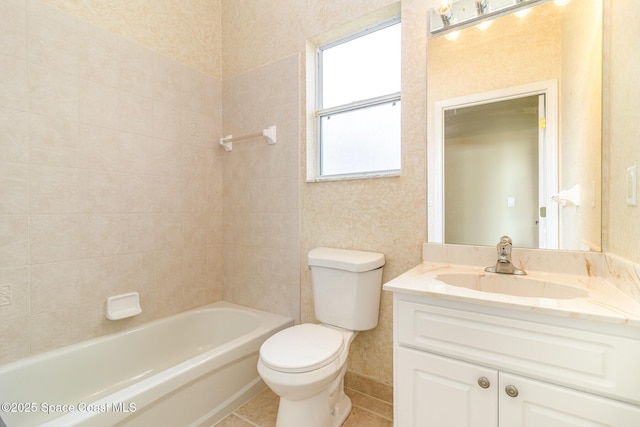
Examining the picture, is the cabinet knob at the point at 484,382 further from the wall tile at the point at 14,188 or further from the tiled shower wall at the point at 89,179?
the wall tile at the point at 14,188

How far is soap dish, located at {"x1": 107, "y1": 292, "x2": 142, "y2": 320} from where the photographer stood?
164cm

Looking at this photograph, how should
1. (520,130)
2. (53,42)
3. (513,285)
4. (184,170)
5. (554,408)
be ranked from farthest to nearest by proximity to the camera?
1. (184,170)
2. (53,42)
3. (520,130)
4. (513,285)
5. (554,408)

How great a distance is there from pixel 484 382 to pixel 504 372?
0.07 m

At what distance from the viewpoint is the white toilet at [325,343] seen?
1179 millimetres

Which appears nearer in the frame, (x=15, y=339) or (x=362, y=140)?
(x=15, y=339)

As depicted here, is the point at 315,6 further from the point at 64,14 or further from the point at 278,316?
the point at 278,316

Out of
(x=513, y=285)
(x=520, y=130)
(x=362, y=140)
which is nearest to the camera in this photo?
(x=513, y=285)

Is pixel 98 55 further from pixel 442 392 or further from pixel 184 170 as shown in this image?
pixel 442 392

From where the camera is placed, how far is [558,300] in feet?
2.75

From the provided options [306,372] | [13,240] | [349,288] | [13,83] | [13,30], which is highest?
[13,30]

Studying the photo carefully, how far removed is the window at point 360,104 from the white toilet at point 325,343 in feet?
1.86

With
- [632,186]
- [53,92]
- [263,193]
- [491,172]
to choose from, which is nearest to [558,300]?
[632,186]

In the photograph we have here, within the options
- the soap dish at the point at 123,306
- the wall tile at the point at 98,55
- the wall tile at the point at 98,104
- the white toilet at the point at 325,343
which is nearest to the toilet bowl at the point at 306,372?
the white toilet at the point at 325,343

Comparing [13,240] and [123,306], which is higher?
[13,240]
